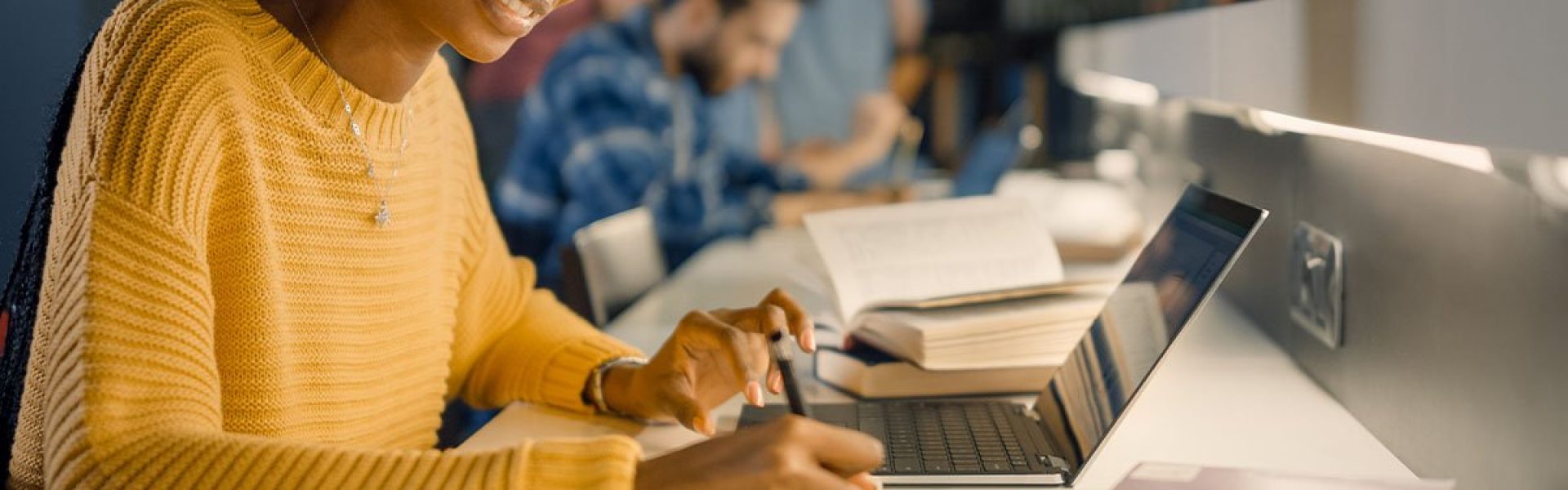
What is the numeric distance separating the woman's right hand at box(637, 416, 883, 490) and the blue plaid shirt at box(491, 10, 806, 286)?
2291mm

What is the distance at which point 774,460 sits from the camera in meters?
0.72

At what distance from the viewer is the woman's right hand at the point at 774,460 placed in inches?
28.3

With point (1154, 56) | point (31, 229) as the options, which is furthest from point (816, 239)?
point (1154, 56)

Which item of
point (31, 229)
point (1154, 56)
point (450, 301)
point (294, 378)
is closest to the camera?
point (31, 229)

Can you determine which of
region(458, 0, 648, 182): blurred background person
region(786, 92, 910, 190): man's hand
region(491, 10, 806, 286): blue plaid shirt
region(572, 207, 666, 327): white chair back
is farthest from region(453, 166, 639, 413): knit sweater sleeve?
region(458, 0, 648, 182): blurred background person

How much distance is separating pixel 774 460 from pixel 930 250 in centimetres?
81

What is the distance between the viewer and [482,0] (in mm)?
1040

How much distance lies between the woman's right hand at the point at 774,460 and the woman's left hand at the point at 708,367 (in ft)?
0.94

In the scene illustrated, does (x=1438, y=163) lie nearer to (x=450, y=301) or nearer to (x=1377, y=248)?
(x=1377, y=248)

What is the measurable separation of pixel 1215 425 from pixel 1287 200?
0.41 metres

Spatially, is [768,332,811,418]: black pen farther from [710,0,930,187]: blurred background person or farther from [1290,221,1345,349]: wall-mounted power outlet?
[710,0,930,187]: blurred background person

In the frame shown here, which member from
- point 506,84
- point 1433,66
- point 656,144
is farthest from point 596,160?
point 1433,66

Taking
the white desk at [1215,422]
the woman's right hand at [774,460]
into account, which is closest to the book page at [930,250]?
the white desk at [1215,422]

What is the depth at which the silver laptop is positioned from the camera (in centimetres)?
96
